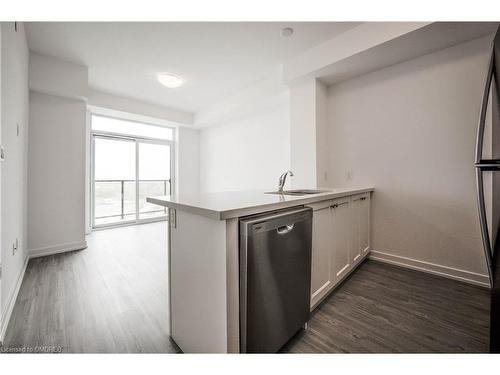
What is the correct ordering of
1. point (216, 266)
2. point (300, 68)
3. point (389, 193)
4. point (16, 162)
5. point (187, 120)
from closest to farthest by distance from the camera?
A: point (216, 266) < point (16, 162) < point (389, 193) < point (300, 68) < point (187, 120)

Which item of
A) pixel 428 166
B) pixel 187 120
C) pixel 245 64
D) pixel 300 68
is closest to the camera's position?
pixel 428 166

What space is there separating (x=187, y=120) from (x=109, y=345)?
4.55 meters

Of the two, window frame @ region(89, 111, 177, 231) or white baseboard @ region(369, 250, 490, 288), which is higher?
window frame @ region(89, 111, 177, 231)

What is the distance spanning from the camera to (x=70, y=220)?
3.01 metres

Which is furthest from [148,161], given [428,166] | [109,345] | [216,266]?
[428,166]

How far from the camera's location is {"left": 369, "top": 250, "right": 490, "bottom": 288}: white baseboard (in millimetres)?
1899

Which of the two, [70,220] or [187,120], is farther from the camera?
[187,120]

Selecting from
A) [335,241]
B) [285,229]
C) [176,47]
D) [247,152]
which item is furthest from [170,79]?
[335,241]

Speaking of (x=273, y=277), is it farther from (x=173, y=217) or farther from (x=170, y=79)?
(x=170, y=79)

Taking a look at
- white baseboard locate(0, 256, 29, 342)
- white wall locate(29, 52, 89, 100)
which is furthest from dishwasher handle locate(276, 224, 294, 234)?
white wall locate(29, 52, 89, 100)

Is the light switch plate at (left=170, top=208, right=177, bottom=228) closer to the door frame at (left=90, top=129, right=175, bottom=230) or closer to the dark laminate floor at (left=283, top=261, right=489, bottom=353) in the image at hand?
the dark laminate floor at (left=283, top=261, right=489, bottom=353)

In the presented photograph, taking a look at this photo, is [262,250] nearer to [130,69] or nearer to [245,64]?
[245,64]

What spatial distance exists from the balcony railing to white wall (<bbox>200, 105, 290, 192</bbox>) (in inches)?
54.8

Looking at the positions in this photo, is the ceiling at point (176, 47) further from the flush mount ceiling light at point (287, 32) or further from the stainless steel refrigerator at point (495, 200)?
the stainless steel refrigerator at point (495, 200)
